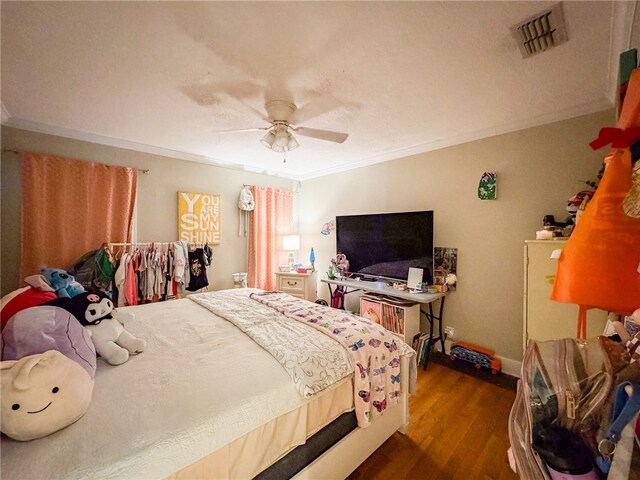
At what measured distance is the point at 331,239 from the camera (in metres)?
4.17

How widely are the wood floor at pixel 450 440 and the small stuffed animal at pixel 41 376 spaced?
1.44 m

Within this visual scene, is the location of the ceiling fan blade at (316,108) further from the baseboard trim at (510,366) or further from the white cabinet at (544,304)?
the baseboard trim at (510,366)

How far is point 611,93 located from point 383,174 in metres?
2.05

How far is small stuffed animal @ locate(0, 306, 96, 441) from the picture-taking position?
2.43 ft

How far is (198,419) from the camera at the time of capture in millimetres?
903

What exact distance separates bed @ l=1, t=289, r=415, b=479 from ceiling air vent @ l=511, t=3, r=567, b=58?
1882 mm

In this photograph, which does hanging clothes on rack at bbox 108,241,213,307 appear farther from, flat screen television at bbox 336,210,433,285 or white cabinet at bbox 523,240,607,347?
white cabinet at bbox 523,240,607,347

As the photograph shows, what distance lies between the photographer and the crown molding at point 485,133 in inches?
80.3

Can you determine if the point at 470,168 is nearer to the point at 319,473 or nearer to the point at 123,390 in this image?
the point at 319,473

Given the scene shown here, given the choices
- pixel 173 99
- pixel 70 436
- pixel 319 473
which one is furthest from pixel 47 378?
pixel 173 99

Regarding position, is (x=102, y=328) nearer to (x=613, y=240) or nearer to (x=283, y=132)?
(x=283, y=132)

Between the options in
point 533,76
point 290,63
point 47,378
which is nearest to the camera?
point 47,378

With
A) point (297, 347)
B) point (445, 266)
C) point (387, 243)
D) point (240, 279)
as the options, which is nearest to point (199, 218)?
point (240, 279)

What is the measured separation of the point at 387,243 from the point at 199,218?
259cm
